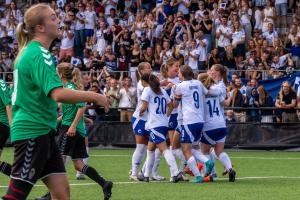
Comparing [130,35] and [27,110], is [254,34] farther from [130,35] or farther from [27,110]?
[27,110]

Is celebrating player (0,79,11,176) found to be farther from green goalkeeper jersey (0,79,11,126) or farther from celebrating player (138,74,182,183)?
celebrating player (138,74,182,183)

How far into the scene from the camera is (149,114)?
1485 centimetres

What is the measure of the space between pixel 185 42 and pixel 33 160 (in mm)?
20907

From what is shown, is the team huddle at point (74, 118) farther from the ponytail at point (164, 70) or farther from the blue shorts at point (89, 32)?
the blue shorts at point (89, 32)

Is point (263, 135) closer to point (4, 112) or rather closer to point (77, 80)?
point (77, 80)

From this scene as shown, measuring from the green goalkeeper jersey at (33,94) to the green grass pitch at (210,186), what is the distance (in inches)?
189

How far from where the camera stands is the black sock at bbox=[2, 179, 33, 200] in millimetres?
7289

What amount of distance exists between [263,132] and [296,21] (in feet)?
16.3

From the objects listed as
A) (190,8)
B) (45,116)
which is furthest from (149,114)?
(190,8)

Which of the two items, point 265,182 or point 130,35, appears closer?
point 265,182

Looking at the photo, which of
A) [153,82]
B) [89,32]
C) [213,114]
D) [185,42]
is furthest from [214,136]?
[89,32]

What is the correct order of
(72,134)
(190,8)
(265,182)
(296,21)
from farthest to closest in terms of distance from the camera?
(190,8) < (296,21) < (265,182) < (72,134)

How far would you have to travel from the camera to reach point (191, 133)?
14508mm

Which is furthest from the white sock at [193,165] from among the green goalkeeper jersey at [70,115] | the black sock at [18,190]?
the black sock at [18,190]
